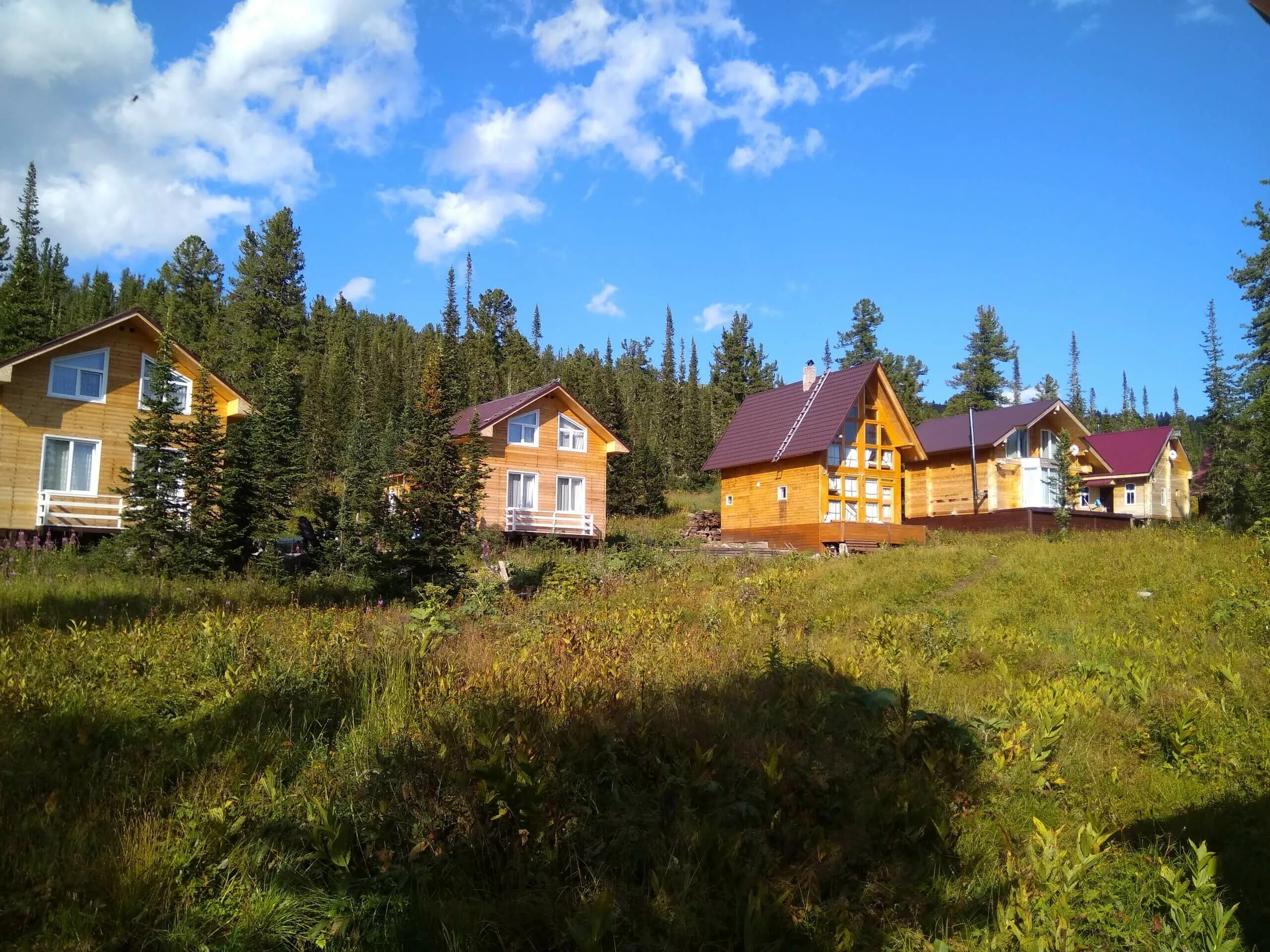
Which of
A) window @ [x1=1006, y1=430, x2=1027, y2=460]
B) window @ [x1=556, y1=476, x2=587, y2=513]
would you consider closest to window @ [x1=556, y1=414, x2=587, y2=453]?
window @ [x1=556, y1=476, x2=587, y2=513]

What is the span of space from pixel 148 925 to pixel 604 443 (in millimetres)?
30740

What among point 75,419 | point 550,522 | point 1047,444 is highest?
point 1047,444

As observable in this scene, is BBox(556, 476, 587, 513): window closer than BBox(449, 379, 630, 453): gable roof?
No

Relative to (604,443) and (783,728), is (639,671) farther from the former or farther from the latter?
(604,443)

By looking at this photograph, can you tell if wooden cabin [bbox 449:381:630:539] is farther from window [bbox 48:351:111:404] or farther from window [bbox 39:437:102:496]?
window [bbox 39:437:102:496]

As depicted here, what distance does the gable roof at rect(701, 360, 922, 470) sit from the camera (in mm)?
32719

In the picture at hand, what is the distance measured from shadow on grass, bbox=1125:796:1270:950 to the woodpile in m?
30.1

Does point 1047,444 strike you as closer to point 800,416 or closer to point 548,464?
point 800,416

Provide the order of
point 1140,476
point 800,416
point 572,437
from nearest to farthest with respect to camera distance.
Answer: point 572,437 → point 800,416 → point 1140,476

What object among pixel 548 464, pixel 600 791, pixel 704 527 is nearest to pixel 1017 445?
pixel 704 527

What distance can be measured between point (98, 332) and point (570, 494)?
1724 cm

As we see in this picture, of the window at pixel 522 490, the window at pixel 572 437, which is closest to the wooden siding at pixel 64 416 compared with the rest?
the window at pixel 522 490

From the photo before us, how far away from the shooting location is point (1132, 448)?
50.4 metres

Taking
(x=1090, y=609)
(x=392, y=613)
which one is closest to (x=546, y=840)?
(x=392, y=613)
